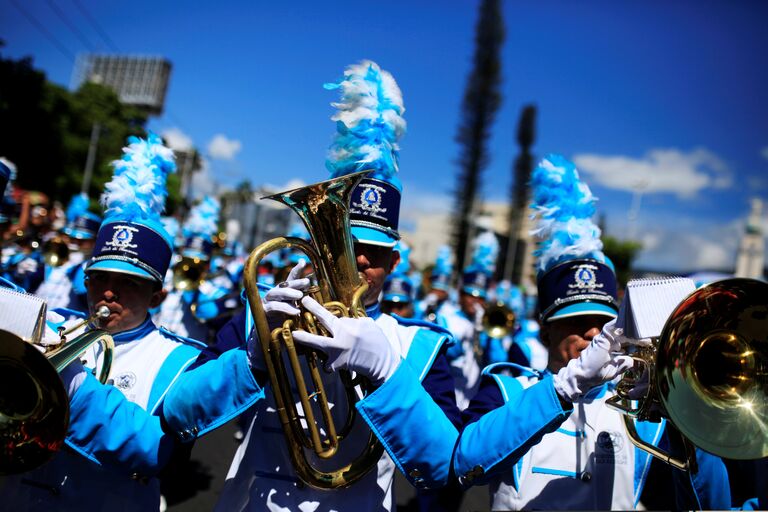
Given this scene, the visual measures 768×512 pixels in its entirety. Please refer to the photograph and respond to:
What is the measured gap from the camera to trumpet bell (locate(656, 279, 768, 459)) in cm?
166

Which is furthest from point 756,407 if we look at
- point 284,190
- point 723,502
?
point 284,190

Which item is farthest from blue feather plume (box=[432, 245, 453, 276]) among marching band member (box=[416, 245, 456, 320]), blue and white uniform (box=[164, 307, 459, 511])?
blue and white uniform (box=[164, 307, 459, 511])

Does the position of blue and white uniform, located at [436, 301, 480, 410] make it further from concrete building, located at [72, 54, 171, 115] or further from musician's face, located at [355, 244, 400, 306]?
concrete building, located at [72, 54, 171, 115]

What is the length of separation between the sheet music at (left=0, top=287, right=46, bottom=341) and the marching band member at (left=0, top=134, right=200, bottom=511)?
0.22m

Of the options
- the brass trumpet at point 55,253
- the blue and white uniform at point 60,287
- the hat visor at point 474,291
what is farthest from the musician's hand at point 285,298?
the hat visor at point 474,291

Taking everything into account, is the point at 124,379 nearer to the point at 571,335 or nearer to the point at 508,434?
the point at 508,434

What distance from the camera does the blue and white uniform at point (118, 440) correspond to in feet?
6.21

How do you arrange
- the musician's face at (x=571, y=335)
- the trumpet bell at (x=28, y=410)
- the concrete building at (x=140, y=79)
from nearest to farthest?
1. the trumpet bell at (x=28, y=410)
2. the musician's face at (x=571, y=335)
3. the concrete building at (x=140, y=79)

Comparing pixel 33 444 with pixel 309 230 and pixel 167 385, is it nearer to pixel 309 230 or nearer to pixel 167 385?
pixel 167 385

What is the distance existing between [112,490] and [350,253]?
135cm

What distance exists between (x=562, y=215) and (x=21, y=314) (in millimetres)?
2269

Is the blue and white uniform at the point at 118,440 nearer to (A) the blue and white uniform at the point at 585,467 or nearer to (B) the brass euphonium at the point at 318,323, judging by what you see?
(B) the brass euphonium at the point at 318,323

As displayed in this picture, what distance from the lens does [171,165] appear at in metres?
3.14

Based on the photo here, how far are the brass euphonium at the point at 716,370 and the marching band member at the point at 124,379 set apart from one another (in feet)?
5.47
